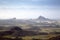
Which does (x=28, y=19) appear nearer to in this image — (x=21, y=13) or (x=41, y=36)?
(x=21, y=13)

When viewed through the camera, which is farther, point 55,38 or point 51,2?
point 51,2

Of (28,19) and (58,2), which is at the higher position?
(58,2)

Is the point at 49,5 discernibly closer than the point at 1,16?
No

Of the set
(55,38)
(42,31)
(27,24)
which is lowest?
(55,38)

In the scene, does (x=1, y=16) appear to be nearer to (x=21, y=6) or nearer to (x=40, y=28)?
(x=21, y=6)

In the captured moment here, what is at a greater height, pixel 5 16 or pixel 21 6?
pixel 21 6

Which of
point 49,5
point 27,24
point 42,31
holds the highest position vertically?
point 49,5

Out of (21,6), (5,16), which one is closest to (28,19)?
(21,6)

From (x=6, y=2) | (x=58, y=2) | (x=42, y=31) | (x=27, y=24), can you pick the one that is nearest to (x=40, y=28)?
(x=42, y=31)
